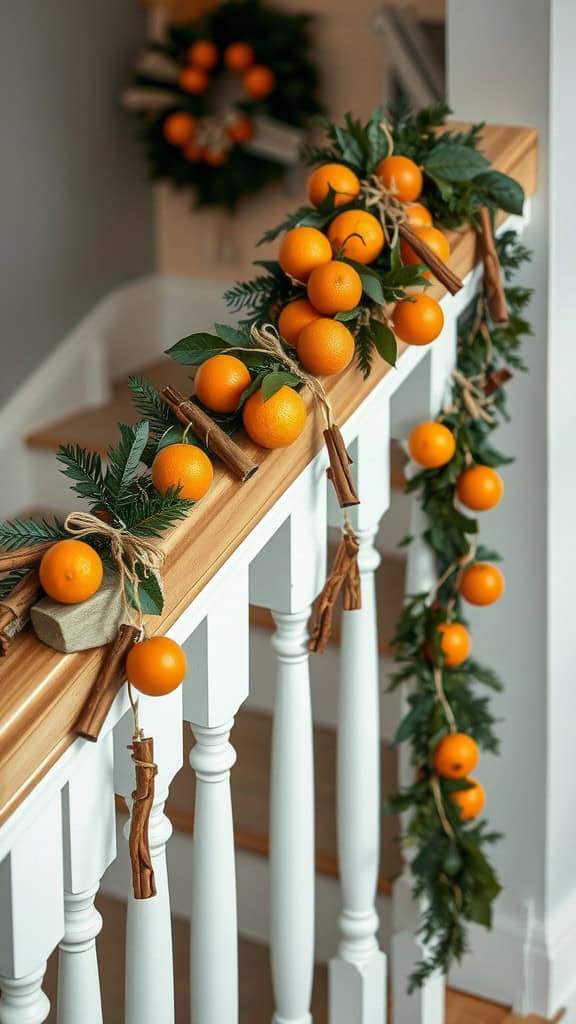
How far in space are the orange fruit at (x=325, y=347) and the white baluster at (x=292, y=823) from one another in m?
0.22

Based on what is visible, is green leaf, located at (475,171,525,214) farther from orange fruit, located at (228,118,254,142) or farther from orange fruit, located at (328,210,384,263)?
orange fruit, located at (228,118,254,142)

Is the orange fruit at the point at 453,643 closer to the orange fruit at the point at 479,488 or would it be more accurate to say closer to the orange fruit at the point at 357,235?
the orange fruit at the point at 479,488

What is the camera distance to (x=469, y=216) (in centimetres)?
128

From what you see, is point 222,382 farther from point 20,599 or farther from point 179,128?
point 179,128

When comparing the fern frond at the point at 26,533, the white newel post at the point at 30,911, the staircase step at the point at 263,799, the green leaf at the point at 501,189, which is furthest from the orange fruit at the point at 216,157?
the white newel post at the point at 30,911

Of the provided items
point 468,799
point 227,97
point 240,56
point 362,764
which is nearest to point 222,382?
point 362,764

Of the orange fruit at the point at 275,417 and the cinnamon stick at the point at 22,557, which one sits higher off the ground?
the orange fruit at the point at 275,417

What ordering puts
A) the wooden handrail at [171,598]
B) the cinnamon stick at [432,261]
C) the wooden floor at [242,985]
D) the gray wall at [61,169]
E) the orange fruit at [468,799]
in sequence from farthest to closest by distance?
the gray wall at [61,169] → the wooden floor at [242,985] → the orange fruit at [468,799] → the cinnamon stick at [432,261] → the wooden handrail at [171,598]

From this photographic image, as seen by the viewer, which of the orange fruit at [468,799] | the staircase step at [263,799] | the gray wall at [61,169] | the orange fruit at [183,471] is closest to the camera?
the orange fruit at [183,471]

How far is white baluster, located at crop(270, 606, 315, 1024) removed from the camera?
1150 millimetres

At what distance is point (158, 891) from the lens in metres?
1.00

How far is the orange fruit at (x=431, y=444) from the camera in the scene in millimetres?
1305

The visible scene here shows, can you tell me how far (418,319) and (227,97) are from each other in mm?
2334

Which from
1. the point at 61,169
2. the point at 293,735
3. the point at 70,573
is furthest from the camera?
the point at 61,169
